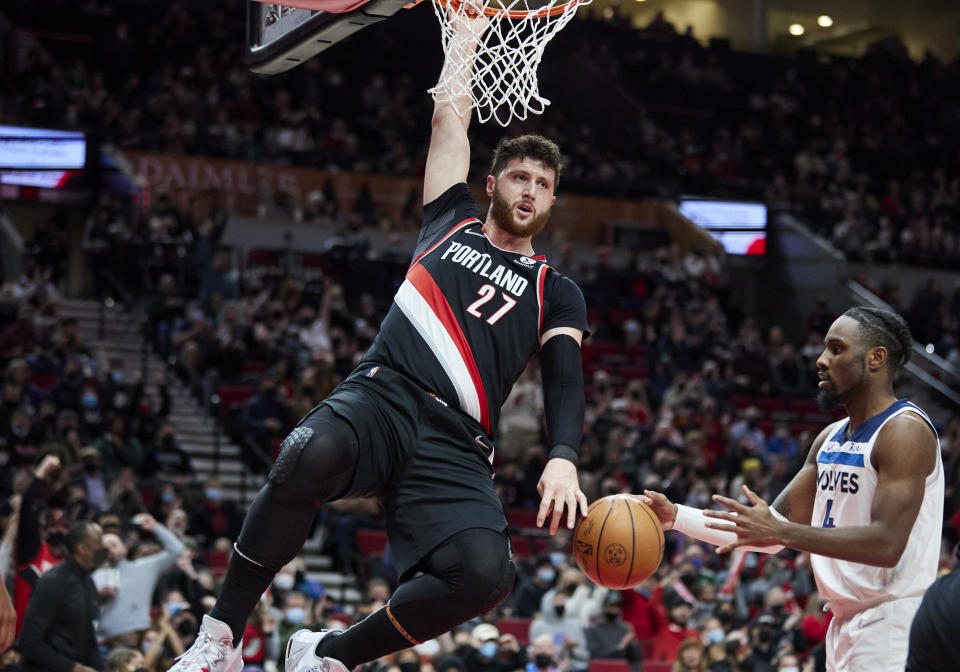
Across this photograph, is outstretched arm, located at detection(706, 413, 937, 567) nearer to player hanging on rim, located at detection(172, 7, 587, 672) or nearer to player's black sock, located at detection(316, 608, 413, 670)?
player hanging on rim, located at detection(172, 7, 587, 672)

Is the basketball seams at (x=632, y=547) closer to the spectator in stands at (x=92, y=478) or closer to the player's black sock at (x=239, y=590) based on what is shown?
the player's black sock at (x=239, y=590)

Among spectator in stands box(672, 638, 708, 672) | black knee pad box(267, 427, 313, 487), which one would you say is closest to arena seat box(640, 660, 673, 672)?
spectator in stands box(672, 638, 708, 672)

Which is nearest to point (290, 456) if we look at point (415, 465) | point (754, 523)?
point (415, 465)

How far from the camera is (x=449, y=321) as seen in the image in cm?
470

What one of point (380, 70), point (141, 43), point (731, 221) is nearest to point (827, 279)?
point (731, 221)

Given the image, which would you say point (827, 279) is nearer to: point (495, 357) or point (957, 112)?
point (957, 112)

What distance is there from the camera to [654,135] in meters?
28.1

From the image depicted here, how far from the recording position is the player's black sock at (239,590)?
4.49 metres

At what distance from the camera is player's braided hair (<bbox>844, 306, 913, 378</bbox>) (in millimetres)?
4719

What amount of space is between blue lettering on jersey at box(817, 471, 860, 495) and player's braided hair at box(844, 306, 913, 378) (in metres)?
0.45

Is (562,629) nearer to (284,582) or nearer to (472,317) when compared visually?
(284,582)

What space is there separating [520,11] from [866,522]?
9.22 feet

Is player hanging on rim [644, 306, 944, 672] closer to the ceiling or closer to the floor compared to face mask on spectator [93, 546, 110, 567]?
closer to the ceiling

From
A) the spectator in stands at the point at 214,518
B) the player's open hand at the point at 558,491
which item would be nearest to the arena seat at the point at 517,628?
the spectator in stands at the point at 214,518
